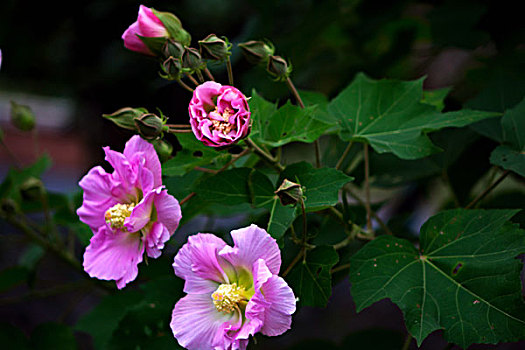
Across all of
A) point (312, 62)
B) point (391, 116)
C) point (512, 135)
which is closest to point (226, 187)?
point (391, 116)

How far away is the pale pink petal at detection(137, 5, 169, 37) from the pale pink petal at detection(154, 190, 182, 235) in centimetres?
25

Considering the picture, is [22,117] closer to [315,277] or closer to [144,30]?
[144,30]

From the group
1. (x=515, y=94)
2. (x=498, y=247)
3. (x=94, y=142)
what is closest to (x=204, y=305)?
(x=498, y=247)

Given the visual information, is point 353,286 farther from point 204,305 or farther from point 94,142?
point 94,142

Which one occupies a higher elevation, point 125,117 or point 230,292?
point 125,117

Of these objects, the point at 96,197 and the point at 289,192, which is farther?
the point at 96,197

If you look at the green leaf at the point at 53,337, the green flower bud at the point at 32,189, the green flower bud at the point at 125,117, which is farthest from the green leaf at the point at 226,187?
the green leaf at the point at 53,337

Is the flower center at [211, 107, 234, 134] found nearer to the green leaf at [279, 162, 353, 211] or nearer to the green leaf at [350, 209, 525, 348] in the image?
the green leaf at [279, 162, 353, 211]

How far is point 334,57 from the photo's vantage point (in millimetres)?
1576

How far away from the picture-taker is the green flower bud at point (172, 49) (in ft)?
2.25

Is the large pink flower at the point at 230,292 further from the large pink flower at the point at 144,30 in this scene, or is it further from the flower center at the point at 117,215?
the large pink flower at the point at 144,30

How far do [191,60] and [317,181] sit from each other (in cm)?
25

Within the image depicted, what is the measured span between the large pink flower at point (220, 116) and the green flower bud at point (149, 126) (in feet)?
0.21

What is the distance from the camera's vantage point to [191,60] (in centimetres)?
67
